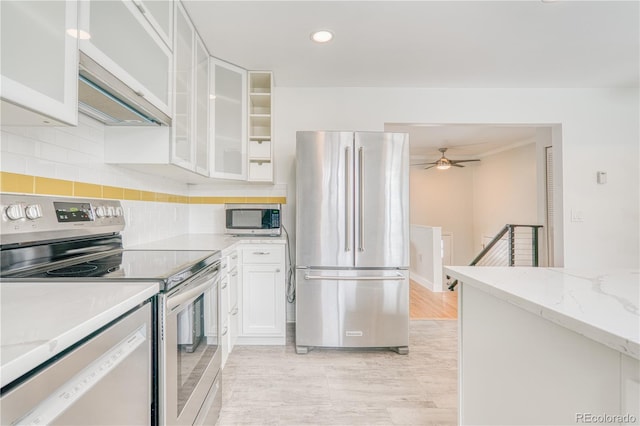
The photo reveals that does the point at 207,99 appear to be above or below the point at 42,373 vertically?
above

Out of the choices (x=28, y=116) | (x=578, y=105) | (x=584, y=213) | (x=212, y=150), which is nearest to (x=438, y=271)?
(x=584, y=213)

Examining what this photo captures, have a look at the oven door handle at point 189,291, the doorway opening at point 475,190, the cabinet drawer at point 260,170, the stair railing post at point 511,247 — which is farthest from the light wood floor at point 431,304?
the oven door handle at point 189,291

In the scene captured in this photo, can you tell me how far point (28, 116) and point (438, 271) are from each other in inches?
184

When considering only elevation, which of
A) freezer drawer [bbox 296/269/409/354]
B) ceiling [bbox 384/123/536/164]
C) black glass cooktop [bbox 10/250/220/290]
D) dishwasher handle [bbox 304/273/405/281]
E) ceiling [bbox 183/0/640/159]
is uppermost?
ceiling [bbox 384/123/536/164]

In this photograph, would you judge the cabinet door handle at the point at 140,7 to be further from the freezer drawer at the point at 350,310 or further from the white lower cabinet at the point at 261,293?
the freezer drawer at the point at 350,310

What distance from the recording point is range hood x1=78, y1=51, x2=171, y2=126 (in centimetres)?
112

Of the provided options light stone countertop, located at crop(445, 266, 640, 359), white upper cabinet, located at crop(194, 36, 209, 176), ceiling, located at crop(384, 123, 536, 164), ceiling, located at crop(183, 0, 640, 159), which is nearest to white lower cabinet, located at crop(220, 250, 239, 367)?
white upper cabinet, located at crop(194, 36, 209, 176)

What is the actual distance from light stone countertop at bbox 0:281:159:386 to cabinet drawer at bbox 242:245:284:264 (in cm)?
165

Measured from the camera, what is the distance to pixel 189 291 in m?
1.27

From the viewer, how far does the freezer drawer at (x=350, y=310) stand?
8.38 feet

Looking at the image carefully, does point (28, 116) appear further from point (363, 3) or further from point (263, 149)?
point (263, 149)

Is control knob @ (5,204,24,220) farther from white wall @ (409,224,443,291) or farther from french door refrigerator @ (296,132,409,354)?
white wall @ (409,224,443,291)

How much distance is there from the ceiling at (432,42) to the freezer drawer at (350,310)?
1.76 m

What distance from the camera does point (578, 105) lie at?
10.5ft
